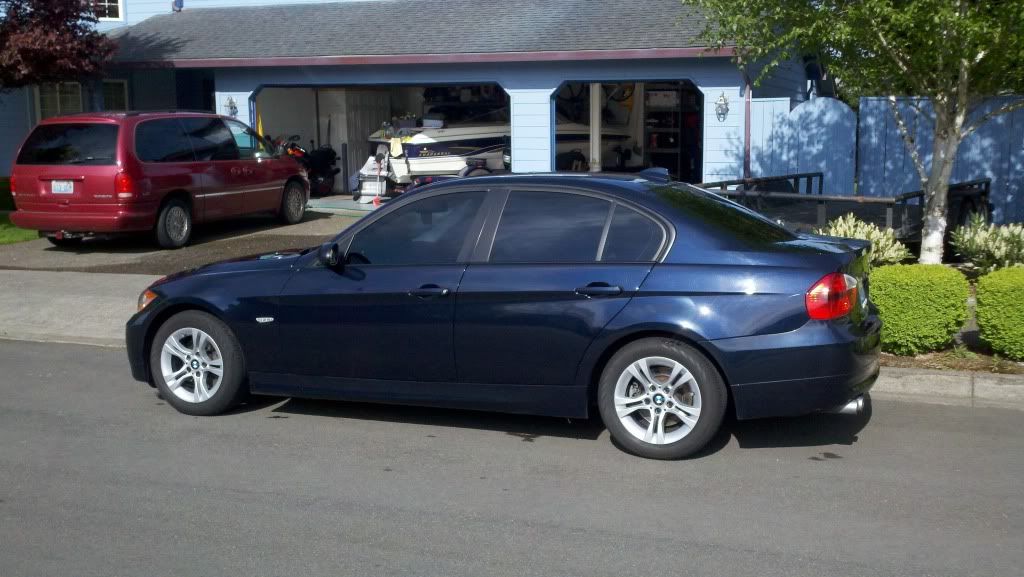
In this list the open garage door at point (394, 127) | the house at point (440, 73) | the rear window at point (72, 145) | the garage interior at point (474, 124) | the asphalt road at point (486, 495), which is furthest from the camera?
the garage interior at point (474, 124)

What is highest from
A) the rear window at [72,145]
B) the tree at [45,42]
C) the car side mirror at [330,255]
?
the tree at [45,42]

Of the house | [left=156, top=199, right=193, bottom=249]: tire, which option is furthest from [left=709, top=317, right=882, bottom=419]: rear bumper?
[left=156, top=199, right=193, bottom=249]: tire

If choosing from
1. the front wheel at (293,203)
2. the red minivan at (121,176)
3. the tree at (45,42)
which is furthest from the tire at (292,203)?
the tree at (45,42)

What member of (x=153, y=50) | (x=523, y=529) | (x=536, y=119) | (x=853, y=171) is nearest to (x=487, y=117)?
(x=536, y=119)

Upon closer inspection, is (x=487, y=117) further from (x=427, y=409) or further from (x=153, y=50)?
(x=427, y=409)

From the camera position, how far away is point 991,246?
1042 centimetres

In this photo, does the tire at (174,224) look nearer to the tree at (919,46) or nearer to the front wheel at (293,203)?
the front wheel at (293,203)

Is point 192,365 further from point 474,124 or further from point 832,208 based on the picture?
point 474,124

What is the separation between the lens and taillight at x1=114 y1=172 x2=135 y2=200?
14.0 m

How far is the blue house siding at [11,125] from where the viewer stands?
22688mm

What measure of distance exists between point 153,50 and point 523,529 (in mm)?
16840

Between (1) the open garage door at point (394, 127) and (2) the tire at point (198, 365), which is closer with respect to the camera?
(2) the tire at point (198, 365)

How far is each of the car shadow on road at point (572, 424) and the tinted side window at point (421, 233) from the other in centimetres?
111

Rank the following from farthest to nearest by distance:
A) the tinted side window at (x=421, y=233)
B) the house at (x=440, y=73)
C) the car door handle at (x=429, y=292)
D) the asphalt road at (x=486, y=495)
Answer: the house at (x=440, y=73) → the tinted side window at (x=421, y=233) → the car door handle at (x=429, y=292) → the asphalt road at (x=486, y=495)
